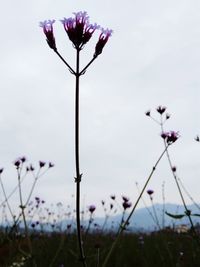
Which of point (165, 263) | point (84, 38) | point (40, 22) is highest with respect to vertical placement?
point (40, 22)

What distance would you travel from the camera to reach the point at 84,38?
2.24m

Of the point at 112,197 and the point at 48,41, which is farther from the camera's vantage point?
the point at 112,197

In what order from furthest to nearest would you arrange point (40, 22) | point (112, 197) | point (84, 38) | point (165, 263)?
point (112, 197) → point (165, 263) → point (40, 22) → point (84, 38)

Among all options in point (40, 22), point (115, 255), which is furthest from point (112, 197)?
point (40, 22)

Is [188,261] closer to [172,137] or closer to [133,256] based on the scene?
[133,256]

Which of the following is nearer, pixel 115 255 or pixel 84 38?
pixel 84 38

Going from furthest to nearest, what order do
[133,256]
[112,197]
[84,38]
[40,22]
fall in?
[133,256], [112,197], [40,22], [84,38]

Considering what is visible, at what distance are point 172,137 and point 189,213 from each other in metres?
0.58

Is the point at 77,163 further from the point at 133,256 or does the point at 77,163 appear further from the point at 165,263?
the point at 133,256

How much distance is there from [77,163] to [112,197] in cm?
463

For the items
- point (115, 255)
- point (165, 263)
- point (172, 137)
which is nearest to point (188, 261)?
point (165, 263)

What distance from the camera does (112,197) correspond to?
6.60 m

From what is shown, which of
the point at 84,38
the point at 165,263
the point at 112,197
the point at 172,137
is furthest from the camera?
the point at 112,197

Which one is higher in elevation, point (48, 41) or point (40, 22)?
point (40, 22)
